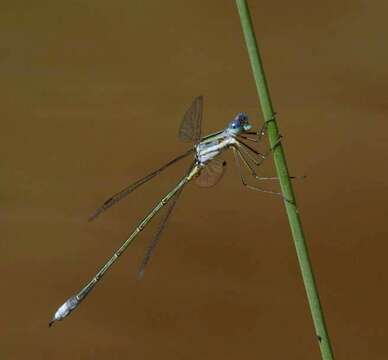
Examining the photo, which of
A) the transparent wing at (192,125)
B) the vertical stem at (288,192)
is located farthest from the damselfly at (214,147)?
the vertical stem at (288,192)

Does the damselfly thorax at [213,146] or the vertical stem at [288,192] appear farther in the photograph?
the damselfly thorax at [213,146]

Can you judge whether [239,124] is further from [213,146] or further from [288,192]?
[288,192]

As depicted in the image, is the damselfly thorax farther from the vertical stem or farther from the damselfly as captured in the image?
the vertical stem

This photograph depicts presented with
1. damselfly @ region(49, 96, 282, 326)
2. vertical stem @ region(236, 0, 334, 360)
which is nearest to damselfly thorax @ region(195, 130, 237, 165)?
damselfly @ region(49, 96, 282, 326)

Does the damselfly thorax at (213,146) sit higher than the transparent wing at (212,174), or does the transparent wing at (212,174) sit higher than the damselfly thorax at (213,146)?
the damselfly thorax at (213,146)

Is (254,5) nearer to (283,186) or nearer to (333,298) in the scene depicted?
(333,298)

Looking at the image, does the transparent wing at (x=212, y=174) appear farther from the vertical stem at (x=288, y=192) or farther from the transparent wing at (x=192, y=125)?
the vertical stem at (x=288, y=192)

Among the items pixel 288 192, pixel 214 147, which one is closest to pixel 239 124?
pixel 214 147
